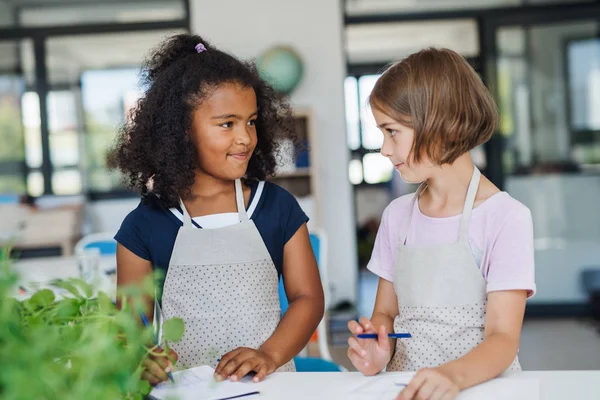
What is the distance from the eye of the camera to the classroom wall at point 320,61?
491 cm

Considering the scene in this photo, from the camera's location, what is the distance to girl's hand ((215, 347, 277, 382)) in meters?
1.11

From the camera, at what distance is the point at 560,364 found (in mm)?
3852

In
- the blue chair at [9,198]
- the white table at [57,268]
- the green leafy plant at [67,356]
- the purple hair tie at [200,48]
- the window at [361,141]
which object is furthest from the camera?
the window at [361,141]

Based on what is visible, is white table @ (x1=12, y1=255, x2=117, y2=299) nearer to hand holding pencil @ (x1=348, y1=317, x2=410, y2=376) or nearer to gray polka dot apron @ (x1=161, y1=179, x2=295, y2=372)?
gray polka dot apron @ (x1=161, y1=179, x2=295, y2=372)

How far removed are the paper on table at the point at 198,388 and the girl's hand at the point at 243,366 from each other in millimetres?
15

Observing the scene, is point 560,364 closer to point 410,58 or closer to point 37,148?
point 410,58

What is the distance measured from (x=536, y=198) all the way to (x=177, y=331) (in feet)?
15.6

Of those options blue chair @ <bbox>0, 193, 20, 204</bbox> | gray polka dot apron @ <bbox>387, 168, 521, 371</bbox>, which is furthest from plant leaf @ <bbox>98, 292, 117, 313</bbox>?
blue chair @ <bbox>0, 193, 20, 204</bbox>

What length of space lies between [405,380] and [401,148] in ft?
1.39

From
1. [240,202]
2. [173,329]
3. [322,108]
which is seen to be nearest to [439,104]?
[240,202]

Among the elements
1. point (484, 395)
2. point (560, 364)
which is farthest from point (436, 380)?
point (560, 364)

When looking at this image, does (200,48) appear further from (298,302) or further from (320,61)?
(320,61)

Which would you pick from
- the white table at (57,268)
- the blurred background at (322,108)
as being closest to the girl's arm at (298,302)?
the white table at (57,268)

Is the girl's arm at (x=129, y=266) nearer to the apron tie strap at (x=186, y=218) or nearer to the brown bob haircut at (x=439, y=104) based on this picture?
the apron tie strap at (x=186, y=218)
